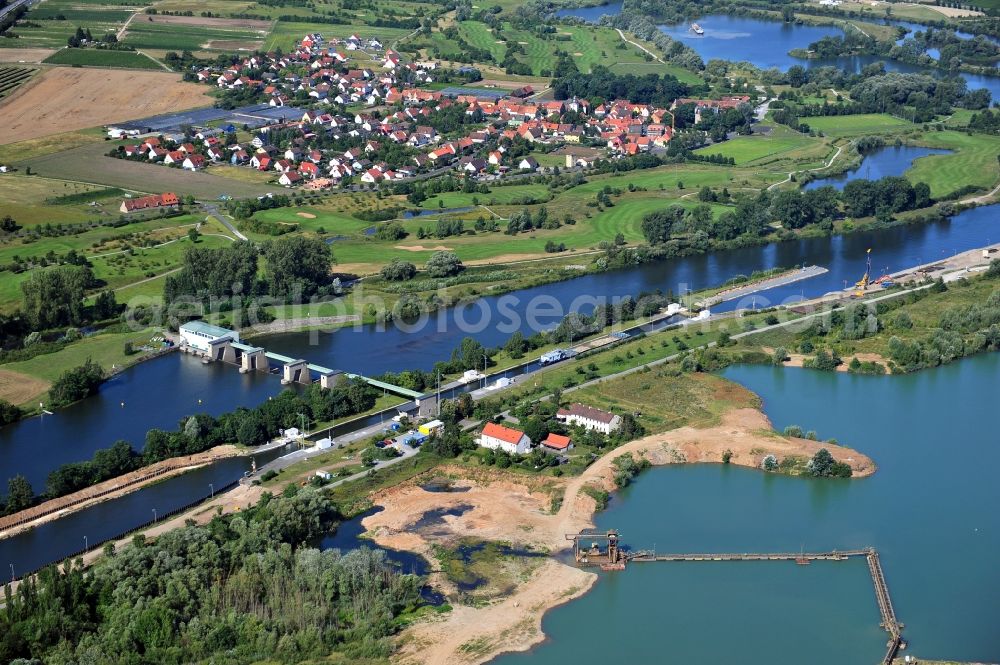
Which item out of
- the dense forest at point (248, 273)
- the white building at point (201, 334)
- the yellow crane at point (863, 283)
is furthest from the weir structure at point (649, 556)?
the dense forest at point (248, 273)

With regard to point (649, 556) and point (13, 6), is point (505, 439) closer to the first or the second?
point (649, 556)

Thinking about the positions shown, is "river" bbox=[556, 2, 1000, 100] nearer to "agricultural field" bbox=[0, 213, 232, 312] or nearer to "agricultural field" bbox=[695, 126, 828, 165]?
"agricultural field" bbox=[695, 126, 828, 165]

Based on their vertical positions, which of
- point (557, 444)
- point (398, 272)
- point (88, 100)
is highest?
point (88, 100)

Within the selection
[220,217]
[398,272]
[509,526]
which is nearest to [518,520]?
[509,526]

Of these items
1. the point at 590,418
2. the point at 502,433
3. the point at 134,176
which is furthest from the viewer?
the point at 134,176

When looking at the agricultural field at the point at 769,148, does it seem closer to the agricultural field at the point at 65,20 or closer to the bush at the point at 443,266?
the bush at the point at 443,266

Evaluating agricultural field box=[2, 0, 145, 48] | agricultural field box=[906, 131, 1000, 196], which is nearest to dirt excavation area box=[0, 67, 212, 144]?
agricultural field box=[2, 0, 145, 48]

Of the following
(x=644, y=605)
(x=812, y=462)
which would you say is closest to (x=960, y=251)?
(x=812, y=462)

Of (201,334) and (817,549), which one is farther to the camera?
(201,334)
